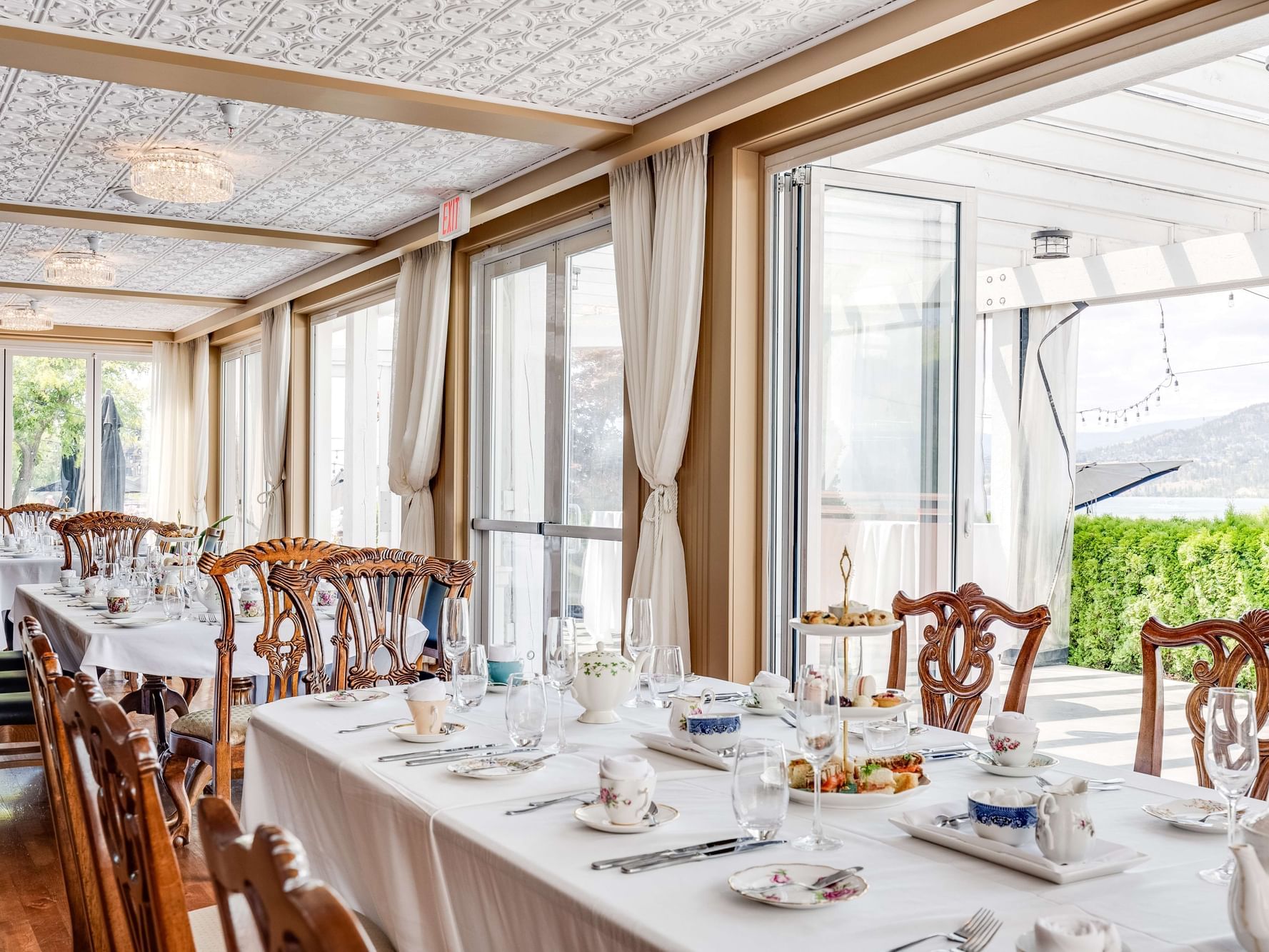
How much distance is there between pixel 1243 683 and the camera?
6180 millimetres

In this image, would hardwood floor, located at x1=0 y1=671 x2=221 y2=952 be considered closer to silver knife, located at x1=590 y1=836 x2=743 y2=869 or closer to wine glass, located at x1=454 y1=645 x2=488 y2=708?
wine glass, located at x1=454 y1=645 x2=488 y2=708

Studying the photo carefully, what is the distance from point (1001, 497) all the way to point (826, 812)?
24.7 feet

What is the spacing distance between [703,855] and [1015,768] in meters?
0.66

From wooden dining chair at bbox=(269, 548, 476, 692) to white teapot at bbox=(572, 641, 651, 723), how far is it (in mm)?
953

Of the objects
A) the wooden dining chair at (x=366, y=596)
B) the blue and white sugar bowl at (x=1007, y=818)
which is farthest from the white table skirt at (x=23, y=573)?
the blue and white sugar bowl at (x=1007, y=818)

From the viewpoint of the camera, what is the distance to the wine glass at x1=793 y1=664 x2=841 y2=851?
4.77 ft

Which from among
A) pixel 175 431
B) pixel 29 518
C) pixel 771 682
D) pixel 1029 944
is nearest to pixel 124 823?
pixel 1029 944

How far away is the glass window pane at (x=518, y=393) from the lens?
5.82 m

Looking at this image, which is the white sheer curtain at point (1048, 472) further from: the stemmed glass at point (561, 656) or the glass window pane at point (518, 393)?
the stemmed glass at point (561, 656)

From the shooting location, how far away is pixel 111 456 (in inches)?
453

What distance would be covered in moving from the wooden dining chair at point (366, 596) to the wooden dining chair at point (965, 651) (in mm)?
1340

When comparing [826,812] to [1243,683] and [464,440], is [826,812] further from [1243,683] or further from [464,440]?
[1243,683]

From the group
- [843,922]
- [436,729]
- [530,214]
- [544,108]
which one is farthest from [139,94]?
[843,922]

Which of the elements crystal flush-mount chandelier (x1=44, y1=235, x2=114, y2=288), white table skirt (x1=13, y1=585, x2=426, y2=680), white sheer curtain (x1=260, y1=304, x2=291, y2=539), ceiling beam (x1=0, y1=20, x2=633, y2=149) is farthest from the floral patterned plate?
white sheer curtain (x1=260, y1=304, x2=291, y2=539)
